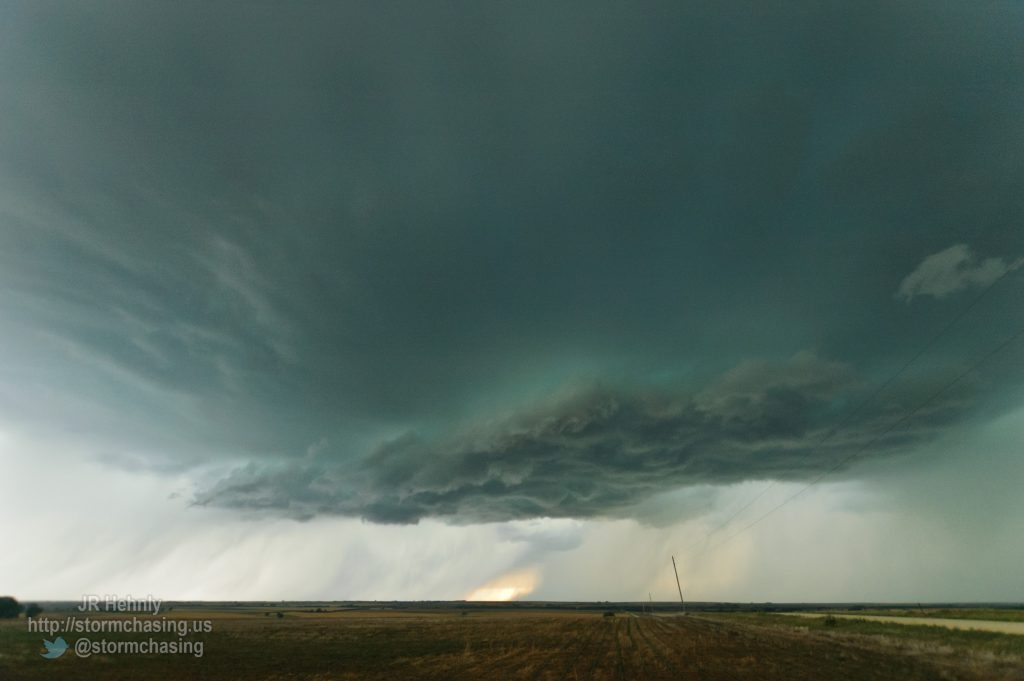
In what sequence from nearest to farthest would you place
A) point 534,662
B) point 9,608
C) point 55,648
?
1. point 534,662
2. point 55,648
3. point 9,608

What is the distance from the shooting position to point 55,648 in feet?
157

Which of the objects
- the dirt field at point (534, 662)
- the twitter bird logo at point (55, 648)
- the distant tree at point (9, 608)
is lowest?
the dirt field at point (534, 662)

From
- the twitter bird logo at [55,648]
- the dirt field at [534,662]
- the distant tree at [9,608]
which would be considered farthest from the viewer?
the distant tree at [9,608]

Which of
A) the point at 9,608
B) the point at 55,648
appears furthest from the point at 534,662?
the point at 9,608

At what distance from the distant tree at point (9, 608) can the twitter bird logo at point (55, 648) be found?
33715 mm

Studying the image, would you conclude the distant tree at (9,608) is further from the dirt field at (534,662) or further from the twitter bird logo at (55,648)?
the twitter bird logo at (55,648)

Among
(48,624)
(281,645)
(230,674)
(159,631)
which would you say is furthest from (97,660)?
(48,624)

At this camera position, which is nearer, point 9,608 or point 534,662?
point 534,662

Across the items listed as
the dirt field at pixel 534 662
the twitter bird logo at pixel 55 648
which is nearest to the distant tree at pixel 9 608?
the dirt field at pixel 534 662

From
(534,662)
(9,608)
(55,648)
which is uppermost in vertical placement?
(9,608)

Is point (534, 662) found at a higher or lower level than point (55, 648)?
lower

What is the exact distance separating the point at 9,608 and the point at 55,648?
43.8 metres

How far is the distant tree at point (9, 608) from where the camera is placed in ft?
243

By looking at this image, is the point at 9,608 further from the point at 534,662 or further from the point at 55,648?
the point at 534,662
